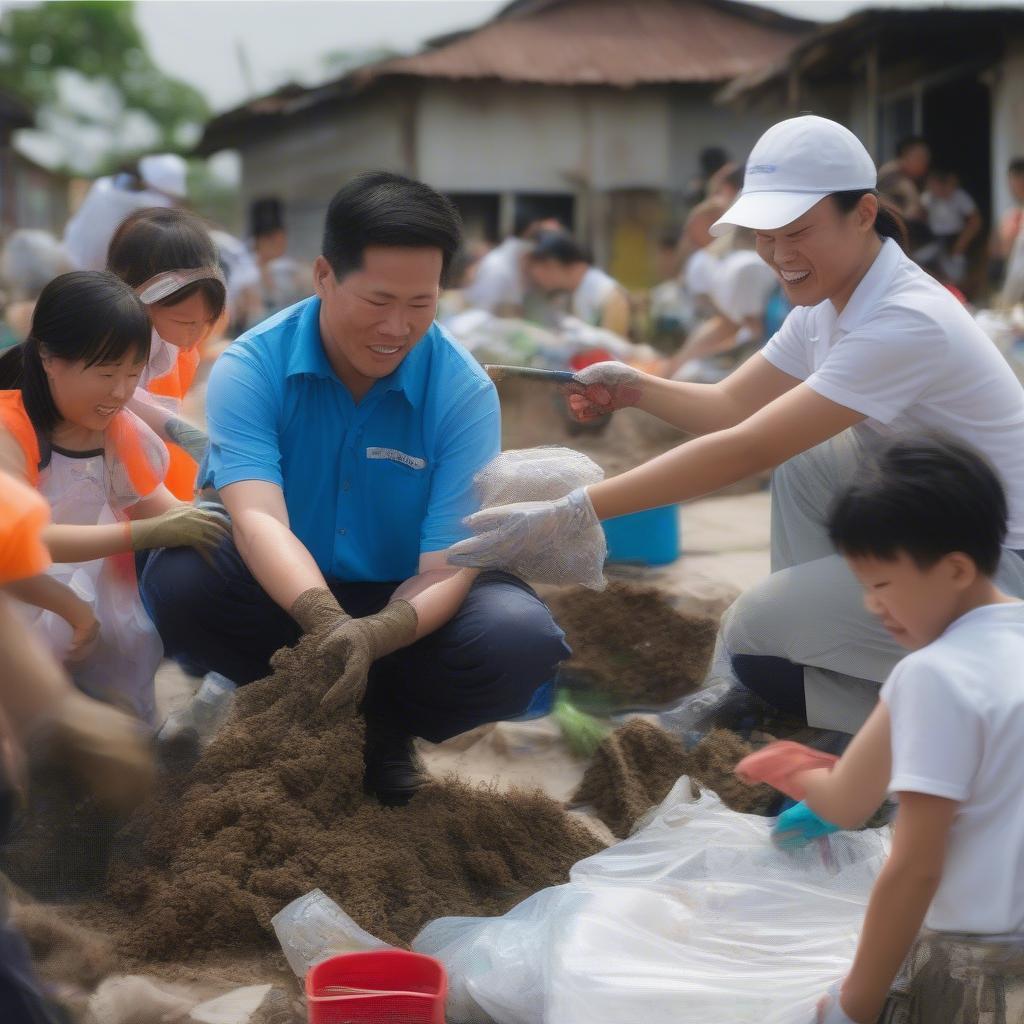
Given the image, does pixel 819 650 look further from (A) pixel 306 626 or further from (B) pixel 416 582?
(A) pixel 306 626

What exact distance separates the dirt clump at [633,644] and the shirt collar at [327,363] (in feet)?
3.92

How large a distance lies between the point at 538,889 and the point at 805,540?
3.21 feet

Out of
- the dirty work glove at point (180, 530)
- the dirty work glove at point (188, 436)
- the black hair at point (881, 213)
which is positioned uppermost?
the black hair at point (881, 213)

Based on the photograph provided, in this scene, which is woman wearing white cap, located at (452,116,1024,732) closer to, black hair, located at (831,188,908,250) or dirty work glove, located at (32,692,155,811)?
black hair, located at (831,188,908,250)

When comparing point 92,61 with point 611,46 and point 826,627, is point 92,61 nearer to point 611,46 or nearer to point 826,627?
point 611,46

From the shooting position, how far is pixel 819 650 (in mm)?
2746

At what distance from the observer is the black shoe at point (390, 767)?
2848mm

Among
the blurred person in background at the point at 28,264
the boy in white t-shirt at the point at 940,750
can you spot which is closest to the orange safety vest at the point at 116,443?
the boy in white t-shirt at the point at 940,750

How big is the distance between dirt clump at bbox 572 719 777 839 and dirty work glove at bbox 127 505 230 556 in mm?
967

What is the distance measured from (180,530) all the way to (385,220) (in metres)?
0.75

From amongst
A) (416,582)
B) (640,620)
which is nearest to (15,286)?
(640,620)

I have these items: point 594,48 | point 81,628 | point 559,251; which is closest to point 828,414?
point 81,628

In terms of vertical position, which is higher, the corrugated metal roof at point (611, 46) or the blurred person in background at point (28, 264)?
the corrugated metal roof at point (611, 46)

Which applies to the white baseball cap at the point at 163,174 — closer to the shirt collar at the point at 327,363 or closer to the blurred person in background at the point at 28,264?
the blurred person in background at the point at 28,264
